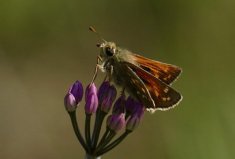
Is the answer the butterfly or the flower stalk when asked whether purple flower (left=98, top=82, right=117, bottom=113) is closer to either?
the flower stalk

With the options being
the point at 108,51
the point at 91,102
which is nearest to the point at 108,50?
the point at 108,51

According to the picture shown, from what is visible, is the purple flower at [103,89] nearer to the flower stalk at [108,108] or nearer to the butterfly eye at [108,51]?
the flower stalk at [108,108]

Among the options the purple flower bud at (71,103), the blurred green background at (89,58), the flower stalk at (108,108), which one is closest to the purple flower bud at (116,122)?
the flower stalk at (108,108)

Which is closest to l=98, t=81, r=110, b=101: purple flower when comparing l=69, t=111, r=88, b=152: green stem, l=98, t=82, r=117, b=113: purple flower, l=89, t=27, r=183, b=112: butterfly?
l=98, t=82, r=117, b=113: purple flower
